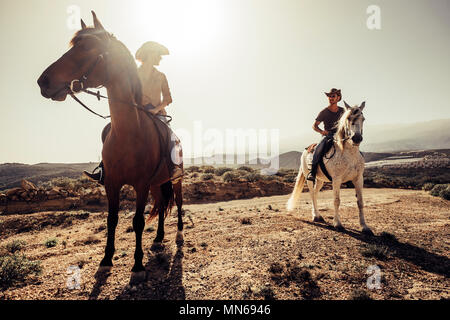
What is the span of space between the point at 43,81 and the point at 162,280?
11.0 feet

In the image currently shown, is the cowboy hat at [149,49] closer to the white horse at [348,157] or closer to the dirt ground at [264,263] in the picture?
the dirt ground at [264,263]

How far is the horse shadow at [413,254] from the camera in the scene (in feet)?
11.2

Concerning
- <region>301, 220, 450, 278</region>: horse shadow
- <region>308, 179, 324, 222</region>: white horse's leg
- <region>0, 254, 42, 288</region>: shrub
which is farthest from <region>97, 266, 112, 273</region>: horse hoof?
<region>308, 179, 324, 222</region>: white horse's leg

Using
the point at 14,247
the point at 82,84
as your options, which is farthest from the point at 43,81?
the point at 14,247

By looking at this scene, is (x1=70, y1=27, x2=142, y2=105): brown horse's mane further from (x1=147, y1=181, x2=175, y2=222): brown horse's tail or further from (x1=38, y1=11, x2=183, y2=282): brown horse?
(x1=147, y1=181, x2=175, y2=222): brown horse's tail

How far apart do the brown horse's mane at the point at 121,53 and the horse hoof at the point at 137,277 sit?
2.91 metres

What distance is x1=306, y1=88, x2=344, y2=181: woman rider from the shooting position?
6195 millimetres

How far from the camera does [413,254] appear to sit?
3.92 metres

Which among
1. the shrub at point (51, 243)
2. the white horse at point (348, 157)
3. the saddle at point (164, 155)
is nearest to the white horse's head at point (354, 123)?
the white horse at point (348, 157)

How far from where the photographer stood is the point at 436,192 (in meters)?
11.3
